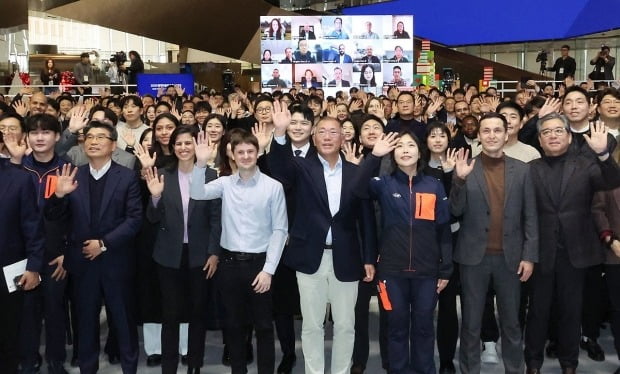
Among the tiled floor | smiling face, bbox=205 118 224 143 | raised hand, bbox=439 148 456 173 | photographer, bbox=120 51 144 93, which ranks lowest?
the tiled floor

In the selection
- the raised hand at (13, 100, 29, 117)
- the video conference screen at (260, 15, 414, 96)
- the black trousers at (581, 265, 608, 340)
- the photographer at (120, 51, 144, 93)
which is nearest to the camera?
the black trousers at (581, 265, 608, 340)

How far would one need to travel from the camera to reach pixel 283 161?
13.5 ft

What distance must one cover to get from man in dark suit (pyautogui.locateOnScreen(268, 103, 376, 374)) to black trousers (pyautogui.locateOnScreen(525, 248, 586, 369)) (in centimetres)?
97

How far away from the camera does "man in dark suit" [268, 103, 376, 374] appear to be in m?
4.03

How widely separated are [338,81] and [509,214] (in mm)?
8362

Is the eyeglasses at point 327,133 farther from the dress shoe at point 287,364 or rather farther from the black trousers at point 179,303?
the dress shoe at point 287,364

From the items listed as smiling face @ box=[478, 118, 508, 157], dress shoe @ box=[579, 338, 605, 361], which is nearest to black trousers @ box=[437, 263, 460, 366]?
smiling face @ box=[478, 118, 508, 157]

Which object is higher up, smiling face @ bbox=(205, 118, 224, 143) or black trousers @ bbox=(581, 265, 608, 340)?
smiling face @ bbox=(205, 118, 224, 143)

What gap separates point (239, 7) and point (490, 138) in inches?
634

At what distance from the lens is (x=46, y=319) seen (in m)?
4.30

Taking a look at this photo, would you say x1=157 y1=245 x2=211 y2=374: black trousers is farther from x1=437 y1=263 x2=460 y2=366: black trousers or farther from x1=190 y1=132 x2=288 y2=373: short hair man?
x1=437 y1=263 x2=460 y2=366: black trousers

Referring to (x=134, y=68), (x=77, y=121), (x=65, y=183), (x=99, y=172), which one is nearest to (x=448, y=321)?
(x=99, y=172)

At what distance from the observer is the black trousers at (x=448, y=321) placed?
4.43 metres

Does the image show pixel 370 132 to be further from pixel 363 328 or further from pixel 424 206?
pixel 363 328
